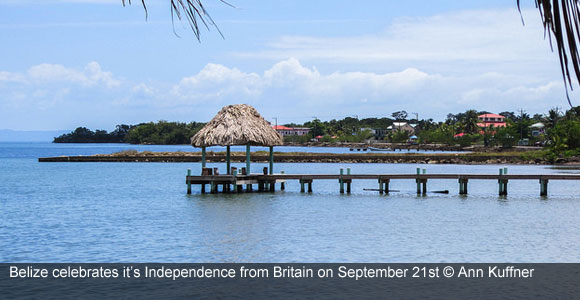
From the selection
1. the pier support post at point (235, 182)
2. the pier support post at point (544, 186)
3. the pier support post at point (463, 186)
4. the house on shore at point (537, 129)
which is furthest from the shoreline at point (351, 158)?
the pier support post at point (235, 182)

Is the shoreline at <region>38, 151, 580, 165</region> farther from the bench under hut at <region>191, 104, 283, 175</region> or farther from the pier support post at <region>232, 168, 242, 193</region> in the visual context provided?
the bench under hut at <region>191, 104, 283, 175</region>

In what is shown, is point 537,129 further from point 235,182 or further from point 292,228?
point 292,228

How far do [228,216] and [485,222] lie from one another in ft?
34.0

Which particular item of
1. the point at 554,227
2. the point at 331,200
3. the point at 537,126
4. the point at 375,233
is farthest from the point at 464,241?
the point at 537,126

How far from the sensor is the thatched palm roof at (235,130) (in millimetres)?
35156

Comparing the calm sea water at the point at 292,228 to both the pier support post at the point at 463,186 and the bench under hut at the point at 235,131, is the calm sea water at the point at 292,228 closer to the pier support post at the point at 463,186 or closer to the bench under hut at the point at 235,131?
the pier support post at the point at 463,186

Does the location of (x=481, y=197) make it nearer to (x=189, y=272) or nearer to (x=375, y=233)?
(x=375, y=233)

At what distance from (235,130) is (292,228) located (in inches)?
450

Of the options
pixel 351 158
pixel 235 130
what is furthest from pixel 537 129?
pixel 235 130

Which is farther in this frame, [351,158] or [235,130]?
[351,158]

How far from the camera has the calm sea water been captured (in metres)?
18.9
